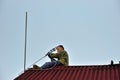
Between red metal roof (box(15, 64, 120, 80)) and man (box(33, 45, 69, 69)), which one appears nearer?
red metal roof (box(15, 64, 120, 80))

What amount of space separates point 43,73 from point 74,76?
1238 millimetres

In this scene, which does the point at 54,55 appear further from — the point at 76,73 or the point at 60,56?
the point at 76,73

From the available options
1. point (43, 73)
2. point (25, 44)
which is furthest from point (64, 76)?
point (25, 44)

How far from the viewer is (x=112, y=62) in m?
10.1

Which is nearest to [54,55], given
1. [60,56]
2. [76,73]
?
[60,56]

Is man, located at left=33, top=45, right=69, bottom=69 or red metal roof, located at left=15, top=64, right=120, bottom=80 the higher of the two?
man, located at left=33, top=45, right=69, bottom=69

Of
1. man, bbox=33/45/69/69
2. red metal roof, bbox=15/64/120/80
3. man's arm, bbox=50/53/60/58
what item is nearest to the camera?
red metal roof, bbox=15/64/120/80

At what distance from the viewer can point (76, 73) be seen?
9.49 meters

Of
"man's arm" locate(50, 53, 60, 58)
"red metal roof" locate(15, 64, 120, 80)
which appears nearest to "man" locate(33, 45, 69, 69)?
"man's arm" locate(50, 53, 60, 58)

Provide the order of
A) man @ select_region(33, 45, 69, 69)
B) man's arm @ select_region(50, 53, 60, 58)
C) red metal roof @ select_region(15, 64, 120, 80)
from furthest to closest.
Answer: man's arm @ select_region(50, 53, 60, 58)
man @ select_region(33, 45, 69, 69)
red metal roof @ select_region(15, 64, 120, 80)

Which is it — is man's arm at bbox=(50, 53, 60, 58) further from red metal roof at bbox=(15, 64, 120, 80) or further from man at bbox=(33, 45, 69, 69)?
red metal roof at bbox=(15, 64, 120, 80)

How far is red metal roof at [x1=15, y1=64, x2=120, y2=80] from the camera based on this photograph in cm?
890

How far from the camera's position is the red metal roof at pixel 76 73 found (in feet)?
29.2

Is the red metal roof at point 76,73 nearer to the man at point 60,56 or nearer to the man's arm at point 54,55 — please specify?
the man at point 60,56
